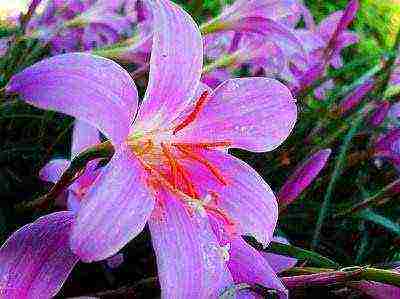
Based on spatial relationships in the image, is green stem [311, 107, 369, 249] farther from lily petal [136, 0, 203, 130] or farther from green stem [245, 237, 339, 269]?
lily petal [136, 0, 203, 130]

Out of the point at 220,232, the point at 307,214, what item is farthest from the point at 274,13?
the point at 220,232

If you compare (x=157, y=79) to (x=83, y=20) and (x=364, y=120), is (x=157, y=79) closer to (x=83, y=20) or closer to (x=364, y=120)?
(x=83, y=20)

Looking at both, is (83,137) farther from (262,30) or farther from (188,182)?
(262,30)

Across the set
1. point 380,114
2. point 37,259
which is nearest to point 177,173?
point 37,259

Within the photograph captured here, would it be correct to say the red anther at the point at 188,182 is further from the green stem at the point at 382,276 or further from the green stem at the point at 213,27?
the green stem at the point at 213,27

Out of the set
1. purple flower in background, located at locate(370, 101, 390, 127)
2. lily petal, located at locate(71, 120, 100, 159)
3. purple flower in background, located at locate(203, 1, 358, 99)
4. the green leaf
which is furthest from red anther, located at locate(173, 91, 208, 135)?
purple flower in background, located at locate(370, 101, 390, 127)

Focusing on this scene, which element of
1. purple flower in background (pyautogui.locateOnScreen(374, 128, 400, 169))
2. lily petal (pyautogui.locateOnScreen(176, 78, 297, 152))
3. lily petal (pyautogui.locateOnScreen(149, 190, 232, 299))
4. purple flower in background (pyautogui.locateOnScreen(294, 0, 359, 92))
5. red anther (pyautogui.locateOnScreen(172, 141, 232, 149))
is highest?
lily petal (pyautogui.locateOnScreen(176, 78, 297, 152))
